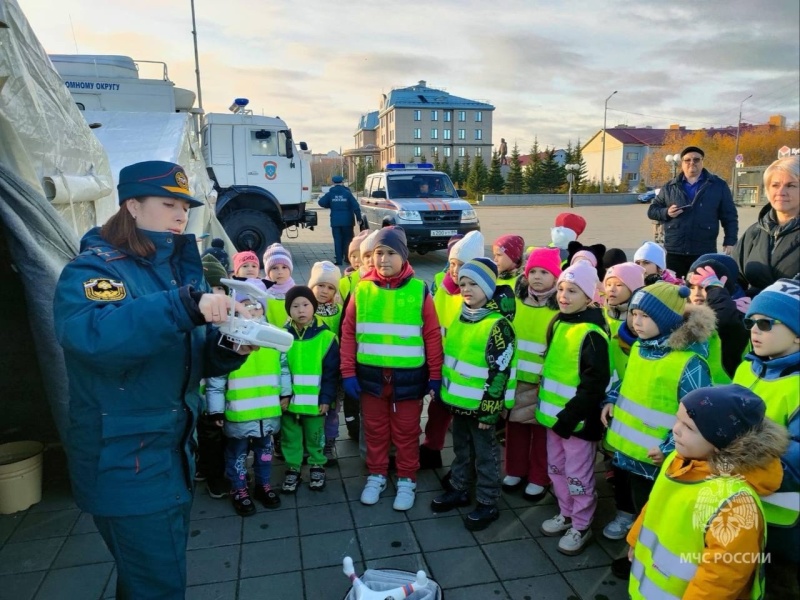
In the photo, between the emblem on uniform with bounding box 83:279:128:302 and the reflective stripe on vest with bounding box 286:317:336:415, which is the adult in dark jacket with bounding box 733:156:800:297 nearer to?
the reflective stripe on vest with bounding box 286:317:336:415

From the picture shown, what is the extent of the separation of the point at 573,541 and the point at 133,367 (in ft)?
8.19

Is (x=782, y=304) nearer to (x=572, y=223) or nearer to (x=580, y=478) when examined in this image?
(x=580, y=478)

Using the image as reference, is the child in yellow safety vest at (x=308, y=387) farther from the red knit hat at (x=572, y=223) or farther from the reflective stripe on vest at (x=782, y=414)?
the red knit hat at (x=572, y=223)

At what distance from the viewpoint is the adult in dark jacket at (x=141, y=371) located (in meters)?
1.63

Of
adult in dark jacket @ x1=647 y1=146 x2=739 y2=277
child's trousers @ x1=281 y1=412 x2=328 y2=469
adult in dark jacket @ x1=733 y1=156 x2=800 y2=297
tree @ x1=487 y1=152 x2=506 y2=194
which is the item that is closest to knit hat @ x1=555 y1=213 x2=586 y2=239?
adult in dark jacket @ x1=647 y1=146 x2=739 y2=277

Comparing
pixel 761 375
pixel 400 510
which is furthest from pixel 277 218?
pixel 761 375

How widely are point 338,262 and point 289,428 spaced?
9645 millimetres

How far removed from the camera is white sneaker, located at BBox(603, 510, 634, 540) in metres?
3.08

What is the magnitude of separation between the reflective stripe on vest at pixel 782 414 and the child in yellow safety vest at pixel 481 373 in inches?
53.6

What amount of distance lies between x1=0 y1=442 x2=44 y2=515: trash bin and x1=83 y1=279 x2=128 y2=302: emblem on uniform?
2523 millimetres

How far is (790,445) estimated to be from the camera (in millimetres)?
1847

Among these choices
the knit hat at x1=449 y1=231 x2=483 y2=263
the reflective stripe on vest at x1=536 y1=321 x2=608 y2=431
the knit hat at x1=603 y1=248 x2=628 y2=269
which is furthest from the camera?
the knit hat at x1=603 y1=248 x2=628 y2=269

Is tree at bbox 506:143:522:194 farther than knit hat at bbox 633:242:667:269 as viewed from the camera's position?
Yes

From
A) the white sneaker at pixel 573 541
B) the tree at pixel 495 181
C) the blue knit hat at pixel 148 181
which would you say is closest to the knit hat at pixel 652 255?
the white sneaker at pixel 573 541
